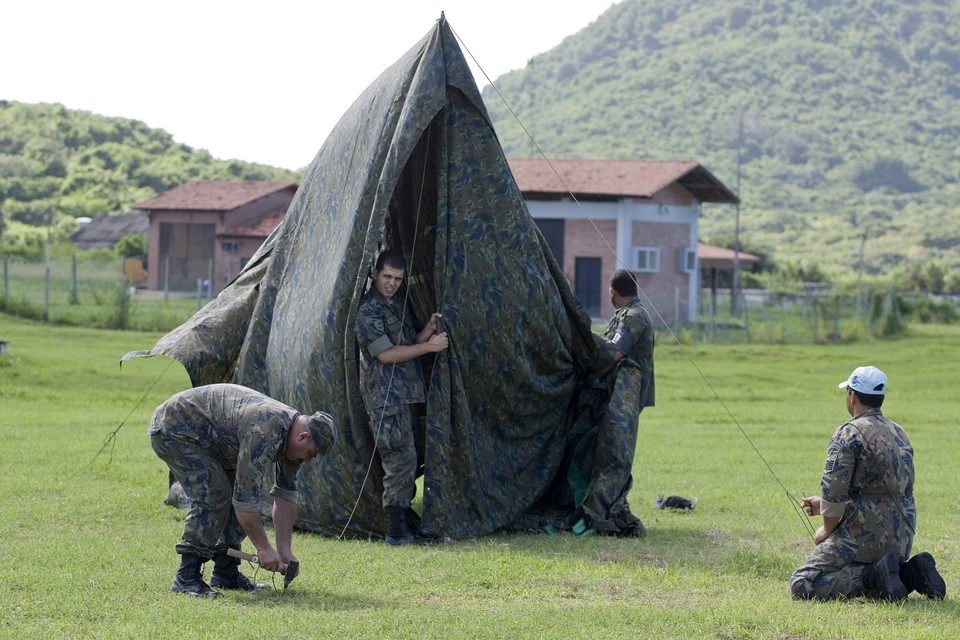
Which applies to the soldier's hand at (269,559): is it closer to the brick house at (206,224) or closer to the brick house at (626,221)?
the brick house at (626,221)

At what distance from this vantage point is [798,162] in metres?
152

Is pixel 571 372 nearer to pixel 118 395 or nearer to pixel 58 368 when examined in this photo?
pixel 118 395

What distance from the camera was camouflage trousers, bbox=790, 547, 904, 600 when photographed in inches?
309

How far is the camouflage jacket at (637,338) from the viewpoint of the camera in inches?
425

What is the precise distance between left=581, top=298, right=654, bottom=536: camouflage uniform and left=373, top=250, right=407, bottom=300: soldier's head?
2.04 metres

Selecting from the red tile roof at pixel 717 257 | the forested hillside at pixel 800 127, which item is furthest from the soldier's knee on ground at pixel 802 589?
the forested hillside at pixel 800 127

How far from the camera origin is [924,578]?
Answer: 7.79m

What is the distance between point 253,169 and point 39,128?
1706 centimetres

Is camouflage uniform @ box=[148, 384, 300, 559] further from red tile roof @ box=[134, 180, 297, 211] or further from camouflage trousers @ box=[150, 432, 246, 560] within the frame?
red tile roof @ box=[134, 180, 297, 211]

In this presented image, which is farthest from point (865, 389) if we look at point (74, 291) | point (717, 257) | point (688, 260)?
point (717, 257)

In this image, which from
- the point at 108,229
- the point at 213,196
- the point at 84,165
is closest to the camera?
the point at 213,196

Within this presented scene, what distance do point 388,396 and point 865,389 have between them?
3553 millimetres

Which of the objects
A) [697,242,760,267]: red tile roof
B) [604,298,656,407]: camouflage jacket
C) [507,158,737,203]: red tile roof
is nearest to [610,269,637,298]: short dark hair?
[604,298,656,407]: camouflage jacket

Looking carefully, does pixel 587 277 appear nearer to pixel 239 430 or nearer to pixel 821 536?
pixel 821 536
